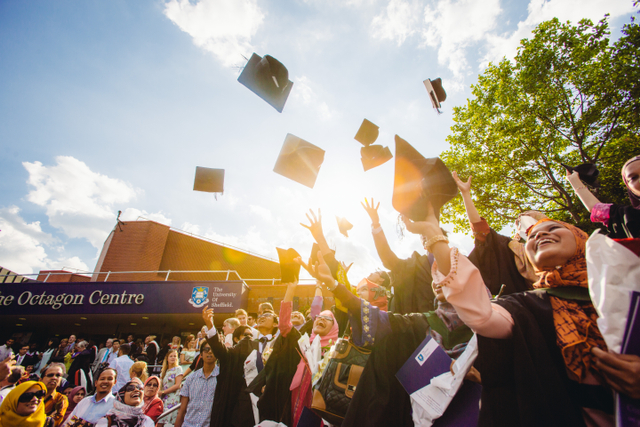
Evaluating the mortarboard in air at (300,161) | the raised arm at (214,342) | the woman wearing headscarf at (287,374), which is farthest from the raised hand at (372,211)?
the raised arm at (214,342)

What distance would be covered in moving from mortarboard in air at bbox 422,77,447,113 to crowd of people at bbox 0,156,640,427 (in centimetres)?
236

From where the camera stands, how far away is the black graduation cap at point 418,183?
153cm

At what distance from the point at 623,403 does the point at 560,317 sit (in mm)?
342

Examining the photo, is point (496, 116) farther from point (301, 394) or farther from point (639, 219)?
point (301, 394)

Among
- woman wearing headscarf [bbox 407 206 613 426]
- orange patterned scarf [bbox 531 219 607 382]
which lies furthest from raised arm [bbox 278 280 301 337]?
orange patterned scarf [bbox 531 219 607 382]

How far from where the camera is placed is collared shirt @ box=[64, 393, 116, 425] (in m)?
3.23

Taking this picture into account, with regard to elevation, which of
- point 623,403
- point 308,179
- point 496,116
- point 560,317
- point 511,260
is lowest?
point 623,403

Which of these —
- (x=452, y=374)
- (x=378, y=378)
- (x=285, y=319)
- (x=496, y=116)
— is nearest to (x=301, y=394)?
(x=285, y=319)

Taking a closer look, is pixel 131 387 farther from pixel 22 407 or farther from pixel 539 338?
pixel 539 338

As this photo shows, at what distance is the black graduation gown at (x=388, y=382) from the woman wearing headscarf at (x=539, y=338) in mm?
754

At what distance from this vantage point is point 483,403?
1.19 m

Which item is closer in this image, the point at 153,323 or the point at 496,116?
the point at 496,116

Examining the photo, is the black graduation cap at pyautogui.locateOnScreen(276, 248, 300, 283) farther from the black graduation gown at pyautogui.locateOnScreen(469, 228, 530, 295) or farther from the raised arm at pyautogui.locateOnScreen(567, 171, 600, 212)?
the raised arm at pyautogui.locateOnScreen(567, 171, 600, 212)

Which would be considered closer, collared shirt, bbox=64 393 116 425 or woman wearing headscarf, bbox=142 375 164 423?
collared shirt, bbox=64 393 116 425
